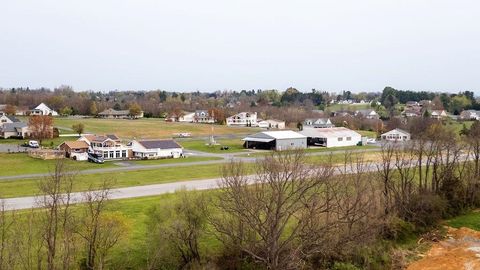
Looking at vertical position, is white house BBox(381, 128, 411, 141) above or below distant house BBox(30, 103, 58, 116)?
below

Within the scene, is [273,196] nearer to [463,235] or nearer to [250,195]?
[250,195]

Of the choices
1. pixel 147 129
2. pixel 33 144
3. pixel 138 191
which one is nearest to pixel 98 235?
pixel 138 191

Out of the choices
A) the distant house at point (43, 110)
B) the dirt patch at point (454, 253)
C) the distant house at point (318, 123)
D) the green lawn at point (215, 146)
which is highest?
the distant house at point (43, 110)

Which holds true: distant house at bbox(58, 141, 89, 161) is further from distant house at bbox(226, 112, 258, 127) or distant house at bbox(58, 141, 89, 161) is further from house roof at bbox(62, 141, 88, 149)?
distant house at bbox(226, 112, 258, 127)

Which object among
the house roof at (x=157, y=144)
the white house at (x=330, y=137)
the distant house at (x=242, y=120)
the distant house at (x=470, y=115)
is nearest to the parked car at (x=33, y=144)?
the house roof at (x=157, y=144)

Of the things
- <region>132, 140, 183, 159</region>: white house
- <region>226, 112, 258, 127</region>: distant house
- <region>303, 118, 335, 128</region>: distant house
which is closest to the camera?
<region>132, 140, 183, 159</region>: white house

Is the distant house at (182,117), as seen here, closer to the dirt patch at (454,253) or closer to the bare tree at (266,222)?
the dirt patch at (454,253)

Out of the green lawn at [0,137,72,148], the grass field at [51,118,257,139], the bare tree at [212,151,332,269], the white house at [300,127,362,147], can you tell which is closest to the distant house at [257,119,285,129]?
the grass field at [51,118,257,139]
